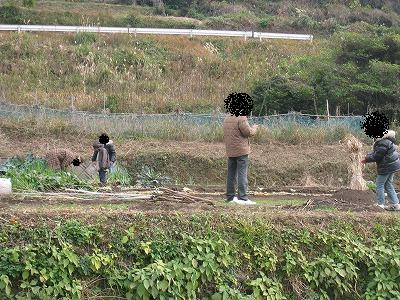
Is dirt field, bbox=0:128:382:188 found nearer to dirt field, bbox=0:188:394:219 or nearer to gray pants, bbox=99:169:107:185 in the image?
gray pants, bbox=99:169:107:185

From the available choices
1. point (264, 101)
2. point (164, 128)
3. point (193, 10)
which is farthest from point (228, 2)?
point (164, 128)

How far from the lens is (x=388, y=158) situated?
38.8 ft

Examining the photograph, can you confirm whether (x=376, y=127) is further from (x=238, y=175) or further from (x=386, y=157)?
(x=238, y=175)

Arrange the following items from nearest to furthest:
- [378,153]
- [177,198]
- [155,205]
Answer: [155,205] → [177,198] → [378,153]

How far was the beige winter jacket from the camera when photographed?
37.8ft

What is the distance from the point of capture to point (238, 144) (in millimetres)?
11531

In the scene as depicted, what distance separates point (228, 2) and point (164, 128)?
33.9 metres

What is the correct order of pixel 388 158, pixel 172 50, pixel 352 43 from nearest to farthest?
pixel 388 158, pixel 352 43, pixel 172 50

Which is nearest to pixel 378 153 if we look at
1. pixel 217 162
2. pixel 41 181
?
pixel 41 181

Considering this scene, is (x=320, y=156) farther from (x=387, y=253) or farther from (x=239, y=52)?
(x=239, y=52)

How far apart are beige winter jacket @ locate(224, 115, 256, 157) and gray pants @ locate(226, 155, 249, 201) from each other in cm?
13

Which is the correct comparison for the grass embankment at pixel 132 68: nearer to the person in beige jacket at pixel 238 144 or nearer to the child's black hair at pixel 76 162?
the child's black hair at pixel 76 162

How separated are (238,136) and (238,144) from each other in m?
0.13

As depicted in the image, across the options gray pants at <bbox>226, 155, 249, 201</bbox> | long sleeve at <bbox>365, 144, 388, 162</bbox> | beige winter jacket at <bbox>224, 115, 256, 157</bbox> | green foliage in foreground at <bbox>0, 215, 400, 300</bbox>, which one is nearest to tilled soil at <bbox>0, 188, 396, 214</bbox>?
gray pants at <bbox>226, 155, 249, 201</bbox>
